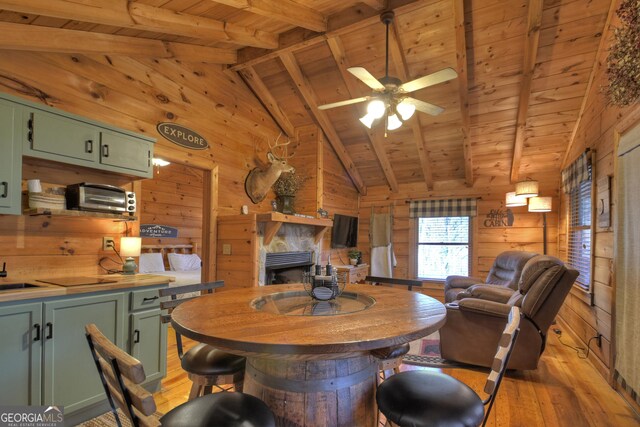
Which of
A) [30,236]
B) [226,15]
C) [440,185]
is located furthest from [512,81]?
[30,236]

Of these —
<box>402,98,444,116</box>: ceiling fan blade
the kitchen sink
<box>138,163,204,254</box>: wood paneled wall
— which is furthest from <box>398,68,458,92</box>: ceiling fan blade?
<box>138,163,204,254</box>: wood paneled wall

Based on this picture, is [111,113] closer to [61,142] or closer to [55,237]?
[61,142]

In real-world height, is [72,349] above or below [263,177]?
below

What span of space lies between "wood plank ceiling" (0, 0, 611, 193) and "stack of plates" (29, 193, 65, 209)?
0.99 m

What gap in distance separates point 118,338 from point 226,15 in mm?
2810

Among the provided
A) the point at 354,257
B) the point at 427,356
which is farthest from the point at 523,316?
the point at 354,257

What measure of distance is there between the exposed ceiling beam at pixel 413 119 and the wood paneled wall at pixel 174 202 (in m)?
4.06

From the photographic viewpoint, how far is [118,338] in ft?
7.35

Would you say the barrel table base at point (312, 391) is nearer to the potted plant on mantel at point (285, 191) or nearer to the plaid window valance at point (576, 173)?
the potted plant on mantel at point (285, 191)

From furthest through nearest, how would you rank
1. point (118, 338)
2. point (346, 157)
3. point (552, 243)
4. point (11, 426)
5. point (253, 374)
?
point (346, 157), point (552, 243), point (118, 338), point (11, 426), point (253, 374)

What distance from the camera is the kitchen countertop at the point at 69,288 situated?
1.79 meters

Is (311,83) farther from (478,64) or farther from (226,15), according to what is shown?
(478,64)

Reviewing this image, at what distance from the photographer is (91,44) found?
257 cm

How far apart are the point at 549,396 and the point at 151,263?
6058 mm
